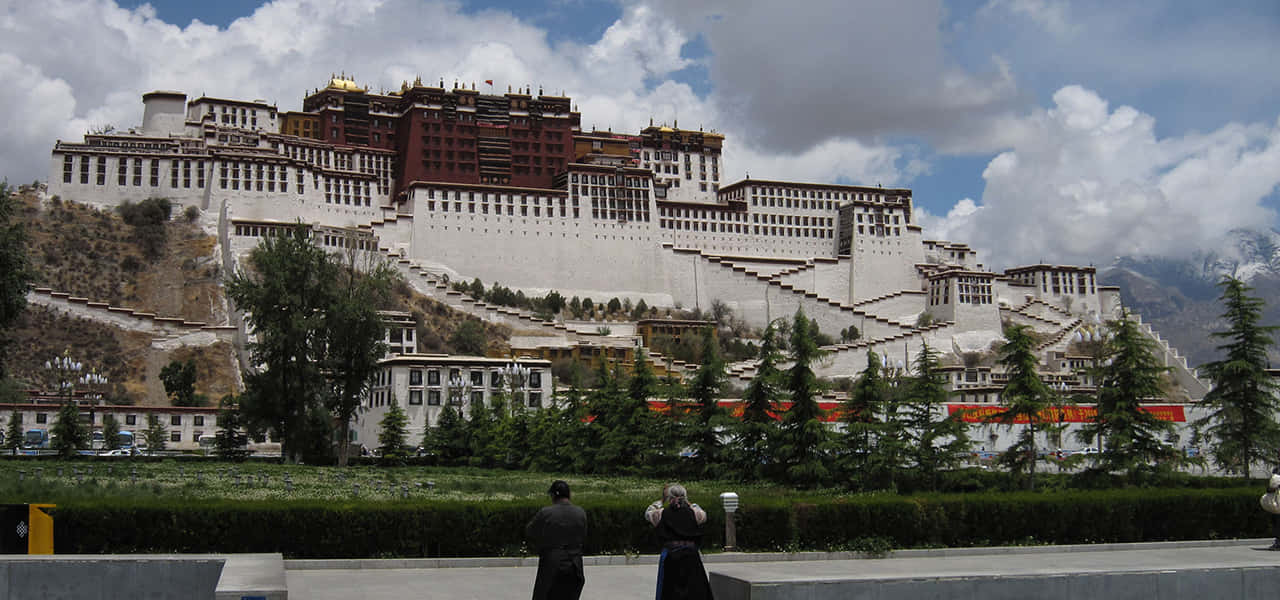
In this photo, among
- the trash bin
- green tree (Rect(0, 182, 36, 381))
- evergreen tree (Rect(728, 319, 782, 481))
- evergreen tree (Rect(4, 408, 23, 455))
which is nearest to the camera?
the trash bin

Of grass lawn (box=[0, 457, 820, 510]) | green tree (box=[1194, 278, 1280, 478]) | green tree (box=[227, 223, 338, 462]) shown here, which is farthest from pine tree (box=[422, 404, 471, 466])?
green tree (box=[1194, 278, 1280, 478])

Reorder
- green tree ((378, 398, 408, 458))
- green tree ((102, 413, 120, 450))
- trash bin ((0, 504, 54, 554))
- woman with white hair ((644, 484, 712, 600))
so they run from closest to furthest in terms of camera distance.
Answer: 1. woman with white hair ((644, 484, 712, 600))
2. trash bin ((0, 504, 54, 554))
3. green tree ((378, 398, 408, 458))
4. green tree ((102, 413, 120, 450))

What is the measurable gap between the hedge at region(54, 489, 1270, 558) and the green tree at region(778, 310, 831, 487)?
6.89 metres

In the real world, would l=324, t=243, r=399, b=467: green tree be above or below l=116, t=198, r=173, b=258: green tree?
below

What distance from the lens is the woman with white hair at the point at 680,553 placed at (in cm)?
1068

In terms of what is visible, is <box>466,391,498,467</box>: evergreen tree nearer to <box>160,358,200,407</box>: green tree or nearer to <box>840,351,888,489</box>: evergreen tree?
<box>840,351,888,489</box>: evergreen tree

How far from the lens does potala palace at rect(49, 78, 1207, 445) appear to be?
82.8 m

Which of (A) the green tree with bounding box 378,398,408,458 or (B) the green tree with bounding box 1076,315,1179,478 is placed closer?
(B) the green tree with bounding box 1076,315,1179,478

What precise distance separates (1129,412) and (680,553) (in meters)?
20.4

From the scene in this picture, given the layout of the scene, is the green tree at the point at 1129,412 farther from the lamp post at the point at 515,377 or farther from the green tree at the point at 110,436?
the green tree at the point at 110,436

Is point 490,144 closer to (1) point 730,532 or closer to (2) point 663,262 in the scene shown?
(2) point 663,262

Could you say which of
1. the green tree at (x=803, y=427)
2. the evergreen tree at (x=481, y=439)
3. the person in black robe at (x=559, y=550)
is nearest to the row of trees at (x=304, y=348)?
the evergreen tree at (x=481, y=439)

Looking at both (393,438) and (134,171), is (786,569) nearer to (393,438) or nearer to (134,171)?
(393,438)

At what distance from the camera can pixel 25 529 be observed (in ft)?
49.3
